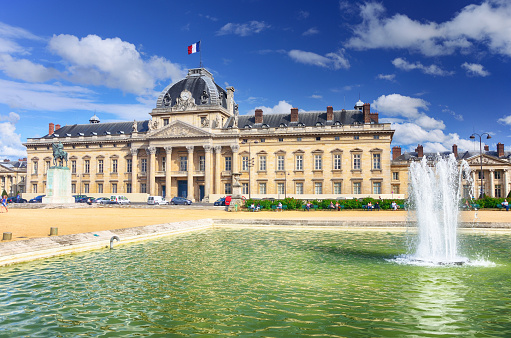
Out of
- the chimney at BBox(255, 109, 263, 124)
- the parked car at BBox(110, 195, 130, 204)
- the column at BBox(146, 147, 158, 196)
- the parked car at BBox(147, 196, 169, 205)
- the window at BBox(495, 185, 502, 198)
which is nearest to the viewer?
the parked car at BBox(147, 196, 169, 205)

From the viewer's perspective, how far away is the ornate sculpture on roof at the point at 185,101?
67250 millimetres

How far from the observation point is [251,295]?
1002 cm

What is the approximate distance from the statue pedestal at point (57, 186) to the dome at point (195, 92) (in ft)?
83.0

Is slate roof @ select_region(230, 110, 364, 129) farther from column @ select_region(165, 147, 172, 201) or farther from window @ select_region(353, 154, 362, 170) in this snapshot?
column @ select_region(165, 147, 172, 201)

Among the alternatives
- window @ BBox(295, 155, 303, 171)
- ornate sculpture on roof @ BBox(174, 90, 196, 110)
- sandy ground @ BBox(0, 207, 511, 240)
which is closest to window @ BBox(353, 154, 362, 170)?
window @ BBox(295, 155, 303, 171)

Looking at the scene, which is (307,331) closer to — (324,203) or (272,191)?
(324,203)

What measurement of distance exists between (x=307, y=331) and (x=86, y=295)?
19.0 ft

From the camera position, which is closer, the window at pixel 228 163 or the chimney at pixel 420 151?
the window at pixel 228 163

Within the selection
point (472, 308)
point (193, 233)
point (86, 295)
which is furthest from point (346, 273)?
point (193, 233)

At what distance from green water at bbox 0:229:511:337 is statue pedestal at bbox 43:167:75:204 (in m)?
35.6

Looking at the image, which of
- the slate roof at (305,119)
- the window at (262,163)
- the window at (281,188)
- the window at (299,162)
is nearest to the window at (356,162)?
the slate roof at (305,119)

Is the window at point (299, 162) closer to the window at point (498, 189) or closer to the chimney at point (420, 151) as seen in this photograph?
the chimney at point (420, 151)

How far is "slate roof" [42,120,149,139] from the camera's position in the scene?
74.4 meters

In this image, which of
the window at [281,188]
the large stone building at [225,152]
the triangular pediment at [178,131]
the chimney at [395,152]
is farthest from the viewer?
the chimney at [395,152]
